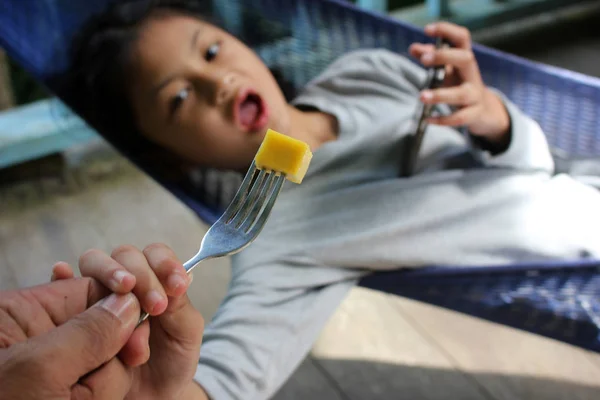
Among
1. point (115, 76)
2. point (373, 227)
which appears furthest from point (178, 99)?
point (373, 227)

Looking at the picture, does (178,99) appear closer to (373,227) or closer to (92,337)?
(373,227)

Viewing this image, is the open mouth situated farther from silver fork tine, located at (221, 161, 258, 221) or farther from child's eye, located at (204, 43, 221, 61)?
silver fork tine, located at (221, 161, 258, 221)

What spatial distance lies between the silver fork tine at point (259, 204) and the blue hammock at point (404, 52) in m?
0.30

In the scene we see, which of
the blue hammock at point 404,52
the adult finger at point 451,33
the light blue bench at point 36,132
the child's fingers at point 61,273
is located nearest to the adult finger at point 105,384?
the child's fingers at point 61,273

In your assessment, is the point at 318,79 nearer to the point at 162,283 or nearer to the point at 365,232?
the point at 365,232

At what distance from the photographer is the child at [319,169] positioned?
72cm

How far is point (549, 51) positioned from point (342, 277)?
1237mm

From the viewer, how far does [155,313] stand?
0.41 metres

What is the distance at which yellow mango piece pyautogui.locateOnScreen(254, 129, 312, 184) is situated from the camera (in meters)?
0.44

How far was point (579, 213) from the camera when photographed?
74cm

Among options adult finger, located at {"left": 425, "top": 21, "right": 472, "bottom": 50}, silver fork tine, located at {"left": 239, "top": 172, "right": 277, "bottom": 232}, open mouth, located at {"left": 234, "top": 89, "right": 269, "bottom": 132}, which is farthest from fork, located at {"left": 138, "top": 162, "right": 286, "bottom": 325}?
adult finger, located at {"left": 425, "top": 21, "right": 472, "bottom": 50}

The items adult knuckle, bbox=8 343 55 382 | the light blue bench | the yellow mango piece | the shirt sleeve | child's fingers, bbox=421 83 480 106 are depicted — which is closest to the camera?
adult knuckle, bbox=8 343 55 382

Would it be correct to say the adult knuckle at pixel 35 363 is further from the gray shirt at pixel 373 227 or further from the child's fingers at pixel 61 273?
the gray shirt at pixel 373 227

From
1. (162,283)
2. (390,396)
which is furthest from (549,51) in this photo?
(162,283)
